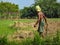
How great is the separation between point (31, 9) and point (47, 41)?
139 ft

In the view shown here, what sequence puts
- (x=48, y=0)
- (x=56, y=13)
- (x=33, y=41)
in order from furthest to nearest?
1. (x=48, y=0)
2. (x=56, y=13)
3. (x=33, y=41)

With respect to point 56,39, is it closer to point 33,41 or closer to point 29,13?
point 33,41

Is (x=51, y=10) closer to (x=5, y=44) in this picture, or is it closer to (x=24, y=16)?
(x=24, y=16)

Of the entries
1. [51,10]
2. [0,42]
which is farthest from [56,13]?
[0,42]

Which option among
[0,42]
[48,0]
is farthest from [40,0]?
[0,42]

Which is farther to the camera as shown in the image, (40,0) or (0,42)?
(40,0)

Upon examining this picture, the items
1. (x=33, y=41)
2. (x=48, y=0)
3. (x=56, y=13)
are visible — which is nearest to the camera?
(x=33, y=41)

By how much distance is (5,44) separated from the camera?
633 centimetres

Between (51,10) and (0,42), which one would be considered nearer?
(0,42)

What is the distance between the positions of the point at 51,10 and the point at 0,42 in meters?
41.9

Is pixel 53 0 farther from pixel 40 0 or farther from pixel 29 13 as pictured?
pixel 29 13

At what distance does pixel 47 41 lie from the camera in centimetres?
634

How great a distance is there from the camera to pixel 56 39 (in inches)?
247

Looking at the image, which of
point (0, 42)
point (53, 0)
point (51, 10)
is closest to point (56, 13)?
point (51, 10)
